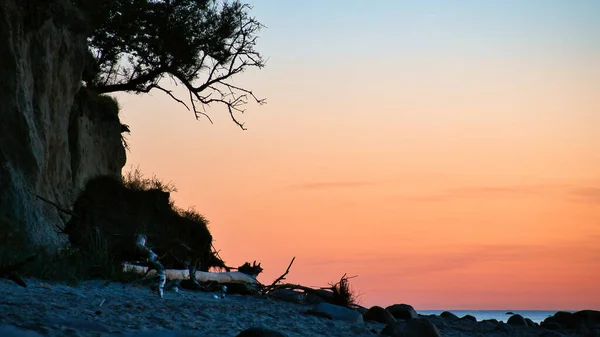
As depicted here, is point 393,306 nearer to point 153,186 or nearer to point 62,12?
point 153,186

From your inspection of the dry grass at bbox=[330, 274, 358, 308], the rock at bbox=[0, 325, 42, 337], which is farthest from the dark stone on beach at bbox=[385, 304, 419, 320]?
the rock at bbox=[0, 325, 42, 337]

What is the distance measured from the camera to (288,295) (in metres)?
14.4

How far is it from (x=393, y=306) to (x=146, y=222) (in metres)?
6.29

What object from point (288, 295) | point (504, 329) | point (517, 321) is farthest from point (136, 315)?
point (517, 321)

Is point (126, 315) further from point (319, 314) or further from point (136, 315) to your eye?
point (319, 314)

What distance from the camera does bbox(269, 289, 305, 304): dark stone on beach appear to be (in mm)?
14242

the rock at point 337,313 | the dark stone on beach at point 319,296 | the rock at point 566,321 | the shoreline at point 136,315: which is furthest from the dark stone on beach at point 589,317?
the rock at point 337,313

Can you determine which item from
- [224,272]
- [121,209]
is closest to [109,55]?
[121,209]

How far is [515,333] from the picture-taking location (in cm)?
1515

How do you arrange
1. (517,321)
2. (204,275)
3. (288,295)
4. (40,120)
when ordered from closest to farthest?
(288,295), (204,275), (40,120), (517,321)

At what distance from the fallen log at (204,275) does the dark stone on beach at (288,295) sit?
566mm

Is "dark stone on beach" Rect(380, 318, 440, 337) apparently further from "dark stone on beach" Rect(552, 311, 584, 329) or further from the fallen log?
"dark stone on beach" Rect(552, 311, 584, 329)

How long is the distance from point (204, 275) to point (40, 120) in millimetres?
4820

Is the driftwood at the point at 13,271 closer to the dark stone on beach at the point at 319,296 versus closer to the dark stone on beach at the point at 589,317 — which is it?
the dark stone on beach at the point at 319,296
